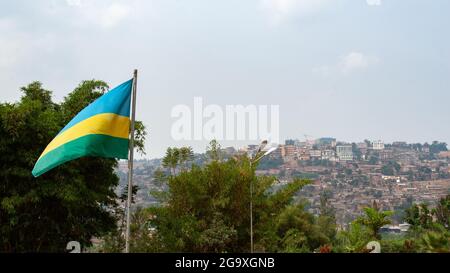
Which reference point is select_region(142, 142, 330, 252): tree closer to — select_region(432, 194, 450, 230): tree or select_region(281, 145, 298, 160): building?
select_region(432, 194, 450, 230): tree

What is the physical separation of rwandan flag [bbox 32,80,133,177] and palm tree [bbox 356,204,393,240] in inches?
398

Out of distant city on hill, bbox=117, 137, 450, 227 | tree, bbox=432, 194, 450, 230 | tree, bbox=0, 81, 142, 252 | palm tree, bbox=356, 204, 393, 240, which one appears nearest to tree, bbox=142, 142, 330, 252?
tree, bbox=0, 81, 142, 252

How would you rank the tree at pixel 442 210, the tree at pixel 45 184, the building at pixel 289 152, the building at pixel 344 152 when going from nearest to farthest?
the tree at pixel 45 184 < the tree at pixel 442 210 < the building at pixel 289 152 < the building at pixel 344 152

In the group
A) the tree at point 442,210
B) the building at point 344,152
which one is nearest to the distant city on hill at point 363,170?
the building at point 344,152

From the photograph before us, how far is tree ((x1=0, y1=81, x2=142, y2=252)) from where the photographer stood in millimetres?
12039

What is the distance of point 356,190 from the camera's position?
60656 mm

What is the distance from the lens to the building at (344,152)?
79500mm

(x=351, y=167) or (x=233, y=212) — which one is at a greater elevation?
(x=351, y=167)

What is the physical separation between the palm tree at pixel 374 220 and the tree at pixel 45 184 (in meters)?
6.38

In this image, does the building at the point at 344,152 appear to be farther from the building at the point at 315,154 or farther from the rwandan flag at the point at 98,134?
the rwandan flag at the point at 98,134

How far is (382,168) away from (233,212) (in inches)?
2416

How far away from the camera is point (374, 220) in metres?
14.4
